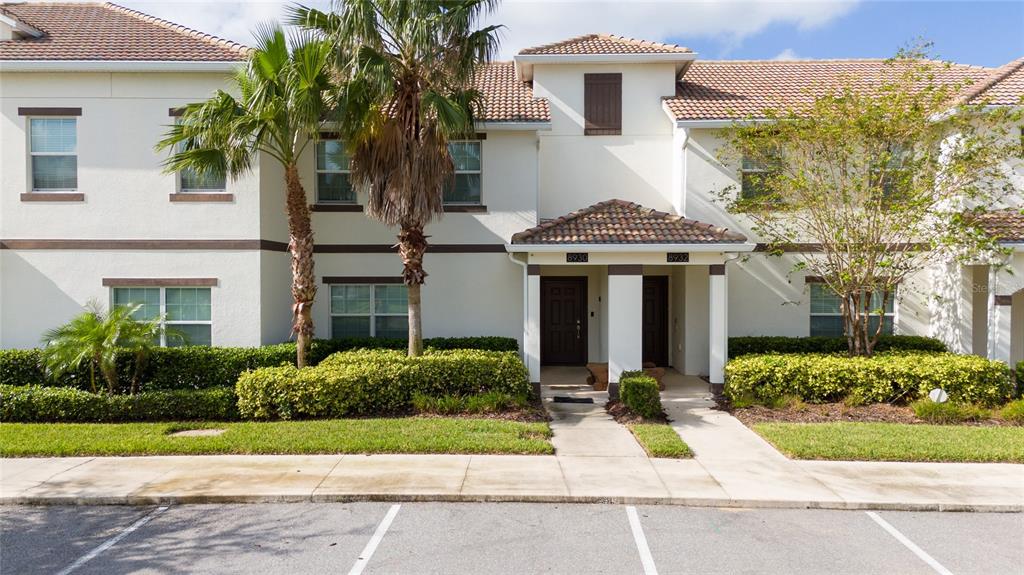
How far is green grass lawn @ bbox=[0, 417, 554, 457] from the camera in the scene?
29.9 ft

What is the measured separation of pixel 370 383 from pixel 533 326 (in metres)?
3.62

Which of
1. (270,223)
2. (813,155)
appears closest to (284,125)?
(270,223)

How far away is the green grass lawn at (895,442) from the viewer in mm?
8930

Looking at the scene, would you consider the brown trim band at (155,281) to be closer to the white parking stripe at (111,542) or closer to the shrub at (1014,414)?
the white parking stripe at (111,542)

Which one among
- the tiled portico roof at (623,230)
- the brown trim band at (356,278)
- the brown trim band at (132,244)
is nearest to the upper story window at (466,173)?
the tiled portico roof at (623,230)

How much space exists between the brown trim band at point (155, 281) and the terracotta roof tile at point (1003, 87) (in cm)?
1652

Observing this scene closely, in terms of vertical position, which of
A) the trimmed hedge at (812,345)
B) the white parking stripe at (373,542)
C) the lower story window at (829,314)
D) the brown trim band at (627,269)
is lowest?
the white parking stripe at (373,542)

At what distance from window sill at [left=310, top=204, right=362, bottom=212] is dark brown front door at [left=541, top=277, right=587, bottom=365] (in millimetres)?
5247

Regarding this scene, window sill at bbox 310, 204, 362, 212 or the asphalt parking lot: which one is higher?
window sill at bbox 310, 204, 362, 212

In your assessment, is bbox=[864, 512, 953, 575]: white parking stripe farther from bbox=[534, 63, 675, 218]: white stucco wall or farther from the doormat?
bbox=[534, 63, 675, 218]: white stucco wall

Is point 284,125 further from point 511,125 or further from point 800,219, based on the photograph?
point 800,219

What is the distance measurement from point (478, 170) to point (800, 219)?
24.3ft

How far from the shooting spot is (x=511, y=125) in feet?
46.5

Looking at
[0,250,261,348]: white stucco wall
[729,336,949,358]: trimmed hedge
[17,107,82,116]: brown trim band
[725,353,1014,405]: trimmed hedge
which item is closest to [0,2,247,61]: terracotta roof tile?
[17,107,82,116]: brown trim band
